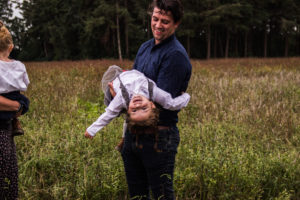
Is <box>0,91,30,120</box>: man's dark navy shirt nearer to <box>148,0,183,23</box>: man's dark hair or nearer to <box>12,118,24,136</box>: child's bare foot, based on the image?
<box>12,118,24,136</box>: child's bare foot

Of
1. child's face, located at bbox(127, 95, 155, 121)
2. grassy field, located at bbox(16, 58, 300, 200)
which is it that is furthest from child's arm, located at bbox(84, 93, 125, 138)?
grassy field, located at bbox(16, 58, 300, 200)

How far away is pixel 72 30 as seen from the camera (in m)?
38.3

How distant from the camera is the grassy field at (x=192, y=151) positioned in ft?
8.82

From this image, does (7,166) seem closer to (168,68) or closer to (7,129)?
(7,129)

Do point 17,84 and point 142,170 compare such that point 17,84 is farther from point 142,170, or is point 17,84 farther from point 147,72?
point 142,170

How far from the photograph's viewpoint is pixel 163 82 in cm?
170

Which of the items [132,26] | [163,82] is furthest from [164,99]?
A: [132,26]

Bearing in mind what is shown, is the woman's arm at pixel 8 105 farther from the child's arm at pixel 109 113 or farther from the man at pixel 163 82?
the man at pixel 163 82

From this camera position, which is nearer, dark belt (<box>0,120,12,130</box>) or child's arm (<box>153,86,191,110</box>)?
child's arm (<box>153,86,191,110</box>)

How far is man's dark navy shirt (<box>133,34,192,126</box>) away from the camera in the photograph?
5.55ft

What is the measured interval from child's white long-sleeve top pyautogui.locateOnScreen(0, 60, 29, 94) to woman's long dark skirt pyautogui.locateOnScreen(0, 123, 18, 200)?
0.30 metres

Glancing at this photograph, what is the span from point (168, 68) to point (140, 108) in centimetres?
32

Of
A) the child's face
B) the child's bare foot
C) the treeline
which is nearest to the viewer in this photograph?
the child's face

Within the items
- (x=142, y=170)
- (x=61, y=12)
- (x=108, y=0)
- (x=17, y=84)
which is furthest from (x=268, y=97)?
(x=61, y=12)
